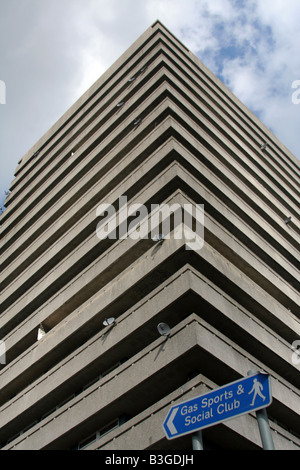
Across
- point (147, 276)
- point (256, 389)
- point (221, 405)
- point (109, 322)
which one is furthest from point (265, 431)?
point (147, 276)

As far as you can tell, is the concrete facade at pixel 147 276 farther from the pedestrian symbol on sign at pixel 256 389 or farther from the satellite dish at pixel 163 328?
the pedestrian symbol on sign at pixel 256 389

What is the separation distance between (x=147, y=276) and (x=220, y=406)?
38.4ft

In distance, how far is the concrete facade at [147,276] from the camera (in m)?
14.9

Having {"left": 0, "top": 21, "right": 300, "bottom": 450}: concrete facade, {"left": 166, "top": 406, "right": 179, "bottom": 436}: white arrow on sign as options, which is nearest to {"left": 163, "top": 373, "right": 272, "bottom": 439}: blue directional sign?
{"left": 166, "top": 406, "right": 179, "bottom": 436}: white arrow on sign

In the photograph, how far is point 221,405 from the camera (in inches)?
255

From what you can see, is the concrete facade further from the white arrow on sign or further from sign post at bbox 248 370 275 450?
sign post at bbox 248 370 275 450

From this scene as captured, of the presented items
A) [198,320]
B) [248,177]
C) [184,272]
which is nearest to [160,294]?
[184,272]

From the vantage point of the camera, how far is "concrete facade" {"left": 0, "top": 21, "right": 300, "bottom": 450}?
1491cm

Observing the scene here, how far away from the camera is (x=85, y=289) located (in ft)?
70.6

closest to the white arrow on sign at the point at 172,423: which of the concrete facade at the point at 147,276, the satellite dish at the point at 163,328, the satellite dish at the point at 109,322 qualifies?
the concrete facade at the point at 147,276

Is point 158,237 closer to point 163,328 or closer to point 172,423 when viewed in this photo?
point 163,328

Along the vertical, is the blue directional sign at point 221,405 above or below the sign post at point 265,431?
above

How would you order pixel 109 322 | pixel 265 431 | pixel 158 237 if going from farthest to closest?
pixel 158 237
pixel 109 322
pixel 265 431
